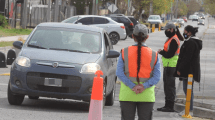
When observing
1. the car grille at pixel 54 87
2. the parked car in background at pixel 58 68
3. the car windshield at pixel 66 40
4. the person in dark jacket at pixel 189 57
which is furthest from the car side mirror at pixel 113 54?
the person in dark jacket at pixel 189 57

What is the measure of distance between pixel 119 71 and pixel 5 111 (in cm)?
342

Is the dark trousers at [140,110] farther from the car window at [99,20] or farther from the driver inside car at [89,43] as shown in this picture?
the car window at [99,20]

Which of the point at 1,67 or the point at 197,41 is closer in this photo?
the point at 197,41

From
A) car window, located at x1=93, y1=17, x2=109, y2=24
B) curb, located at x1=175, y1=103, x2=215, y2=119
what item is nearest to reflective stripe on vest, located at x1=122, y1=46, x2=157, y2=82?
curb, located at x1=175, y1=103, x2=215, y2=119

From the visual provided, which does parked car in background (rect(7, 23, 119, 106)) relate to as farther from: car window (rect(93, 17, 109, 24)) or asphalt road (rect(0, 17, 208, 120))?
car window (rect(93, 17, 109, 24))

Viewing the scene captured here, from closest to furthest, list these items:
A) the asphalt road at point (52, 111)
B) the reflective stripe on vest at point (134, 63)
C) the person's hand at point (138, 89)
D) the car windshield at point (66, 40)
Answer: the person's hand at point (138, 89)
the reflective stripe on vest at point (134, 63)
the asphalt road at point (52, 111)
the car windshield at point (66, 40)

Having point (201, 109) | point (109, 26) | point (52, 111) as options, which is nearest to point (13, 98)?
point (52, 111)

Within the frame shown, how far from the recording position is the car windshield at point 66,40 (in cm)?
920

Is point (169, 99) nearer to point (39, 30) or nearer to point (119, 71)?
point (39, 30)

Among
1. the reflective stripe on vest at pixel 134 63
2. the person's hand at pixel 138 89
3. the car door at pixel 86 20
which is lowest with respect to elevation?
the car door at pixel 86 20

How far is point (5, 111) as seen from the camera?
8039mm

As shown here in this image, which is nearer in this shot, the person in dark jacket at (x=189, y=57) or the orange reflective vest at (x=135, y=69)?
the orange reflective vest at (x=135, y=69)

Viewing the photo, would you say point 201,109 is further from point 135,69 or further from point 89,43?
point 135,69

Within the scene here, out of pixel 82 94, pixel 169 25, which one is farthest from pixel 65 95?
pixel 169 25
